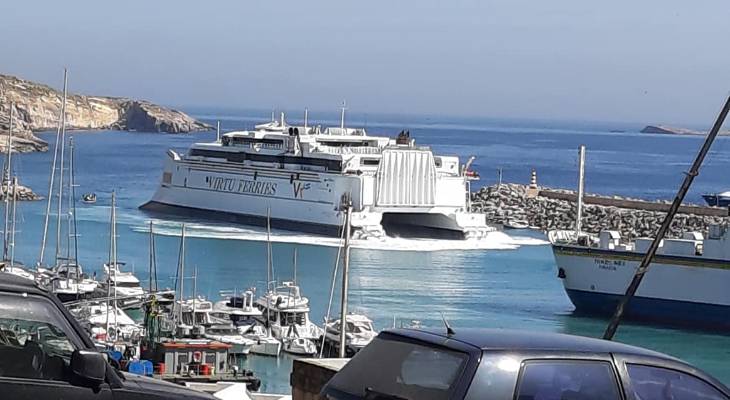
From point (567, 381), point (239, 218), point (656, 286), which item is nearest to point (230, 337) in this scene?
point (656, 286)

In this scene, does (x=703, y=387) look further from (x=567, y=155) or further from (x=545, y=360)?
(x=567, y=155)

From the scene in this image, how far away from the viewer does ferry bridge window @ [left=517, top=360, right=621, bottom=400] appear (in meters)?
4.31

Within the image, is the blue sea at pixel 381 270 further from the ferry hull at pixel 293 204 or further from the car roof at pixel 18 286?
the car roof at pixel 18 286

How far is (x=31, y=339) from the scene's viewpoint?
461cm

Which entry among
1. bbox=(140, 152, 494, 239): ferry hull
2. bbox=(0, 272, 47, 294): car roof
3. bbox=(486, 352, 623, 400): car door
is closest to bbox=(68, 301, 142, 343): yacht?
bbox=(0, 272, 47, 294): car roof

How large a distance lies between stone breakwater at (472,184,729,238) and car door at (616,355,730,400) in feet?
165

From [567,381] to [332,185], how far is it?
171ft

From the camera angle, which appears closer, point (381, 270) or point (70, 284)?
point (70, 284)

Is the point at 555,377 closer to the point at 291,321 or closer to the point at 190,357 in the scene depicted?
the point at 190,357

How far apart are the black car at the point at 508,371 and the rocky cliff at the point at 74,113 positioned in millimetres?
104287

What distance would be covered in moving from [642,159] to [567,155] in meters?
7.65

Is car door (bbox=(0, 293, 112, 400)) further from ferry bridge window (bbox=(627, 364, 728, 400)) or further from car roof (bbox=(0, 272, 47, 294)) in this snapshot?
ferry bridge window (bbox=(627, 364, 728, 400))

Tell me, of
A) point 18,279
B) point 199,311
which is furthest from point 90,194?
point 18,279

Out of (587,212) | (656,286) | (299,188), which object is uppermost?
(299,188)
